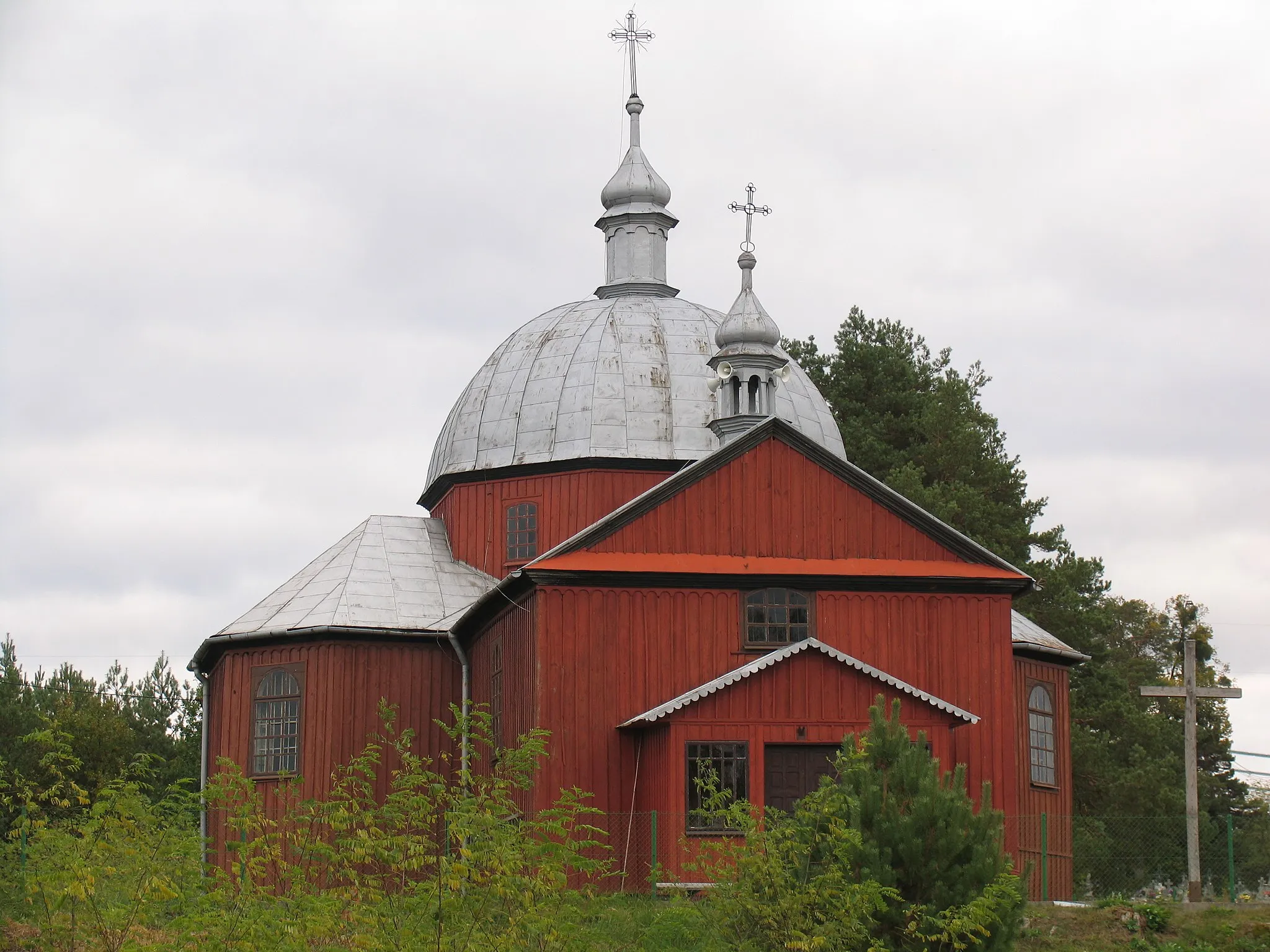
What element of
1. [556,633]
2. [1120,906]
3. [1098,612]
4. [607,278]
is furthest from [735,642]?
[1098,612]

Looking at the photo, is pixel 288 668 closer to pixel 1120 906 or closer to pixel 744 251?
pixel 744 251

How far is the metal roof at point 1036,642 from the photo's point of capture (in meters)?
28.5

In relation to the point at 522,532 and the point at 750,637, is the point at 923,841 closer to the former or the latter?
the point at 750,637

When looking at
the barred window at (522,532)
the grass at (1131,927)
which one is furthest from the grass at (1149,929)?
the barred window at (522,532)

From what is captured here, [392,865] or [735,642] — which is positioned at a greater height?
[735,642]

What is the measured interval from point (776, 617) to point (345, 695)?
7.32 m

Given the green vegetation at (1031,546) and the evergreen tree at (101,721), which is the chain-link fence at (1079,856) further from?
the evergreen tree at (101,721)

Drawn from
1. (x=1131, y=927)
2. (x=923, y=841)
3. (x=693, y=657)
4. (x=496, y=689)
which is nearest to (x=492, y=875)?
(x=923, y=841)

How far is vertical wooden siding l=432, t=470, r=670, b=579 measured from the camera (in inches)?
1171

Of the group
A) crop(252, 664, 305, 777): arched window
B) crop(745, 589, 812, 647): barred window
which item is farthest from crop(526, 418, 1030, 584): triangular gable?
crop(252, 664, 305, 777): arched window

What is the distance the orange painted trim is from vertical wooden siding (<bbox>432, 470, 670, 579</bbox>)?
211 inches

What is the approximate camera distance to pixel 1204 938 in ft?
64.6

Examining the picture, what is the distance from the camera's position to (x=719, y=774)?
22375mm

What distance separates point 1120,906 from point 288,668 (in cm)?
1331
